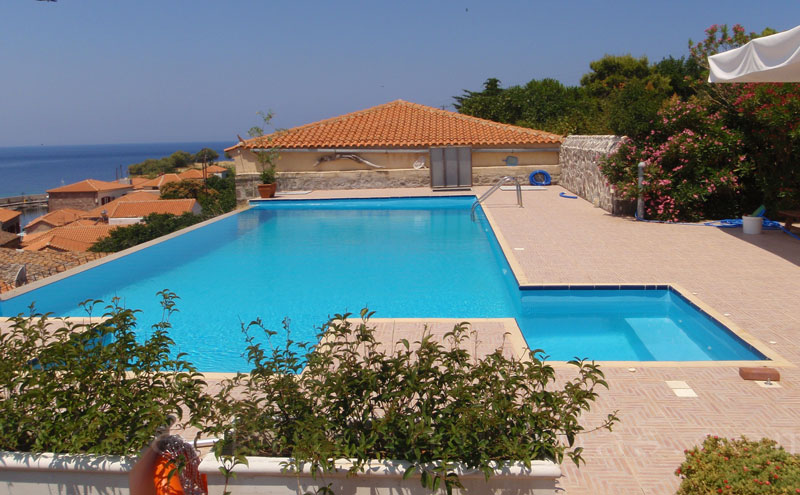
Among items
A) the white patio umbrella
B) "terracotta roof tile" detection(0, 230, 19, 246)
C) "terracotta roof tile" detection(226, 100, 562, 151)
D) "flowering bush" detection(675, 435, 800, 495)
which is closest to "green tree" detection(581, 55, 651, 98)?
"terracotta roof tile" detection(226, 100, 562, 151)

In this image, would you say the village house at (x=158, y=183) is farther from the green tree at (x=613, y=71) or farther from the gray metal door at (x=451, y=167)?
the gray metal door at (x=451, y=167)

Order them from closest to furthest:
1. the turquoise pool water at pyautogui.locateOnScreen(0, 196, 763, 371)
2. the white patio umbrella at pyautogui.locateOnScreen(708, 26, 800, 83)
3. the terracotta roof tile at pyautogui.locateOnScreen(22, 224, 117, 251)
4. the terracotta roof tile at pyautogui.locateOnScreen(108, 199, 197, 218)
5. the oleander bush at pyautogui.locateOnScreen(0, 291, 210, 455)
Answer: the oleander bush at pyautogui.locateOnScreen(0, 291, 210, 455), the turquoise pool water at pyautogui.locateOnScreen(0, 196, 763, 371), the white patio umbrella at pyautogui.locateOnScreen(708, 26, 800, 83), the terracotta roof tile at pyautogui.locateOnScreen(22, 224, 117, 251), the terracotta roof tile at pyautogui.locateOnScreen(108, 199, 197, 218)

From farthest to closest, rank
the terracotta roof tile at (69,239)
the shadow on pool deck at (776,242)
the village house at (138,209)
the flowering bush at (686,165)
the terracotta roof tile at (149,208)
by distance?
the village house at (138,209) < the terracotta roof tile at (149,208) < the terracotta roof tile at (69,239) < the flowering bush at (686,165) < the shadow on pool deck at (776,242)

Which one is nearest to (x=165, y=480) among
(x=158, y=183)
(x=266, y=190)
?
(x=266, y=190)

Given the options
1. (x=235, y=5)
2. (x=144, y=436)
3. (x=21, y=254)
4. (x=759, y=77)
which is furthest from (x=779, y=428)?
(x=21, y=254)

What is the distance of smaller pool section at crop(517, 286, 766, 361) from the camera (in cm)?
578

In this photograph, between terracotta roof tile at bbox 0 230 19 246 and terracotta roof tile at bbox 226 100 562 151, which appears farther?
terracotta roof tile at bbox 0 230 19 246

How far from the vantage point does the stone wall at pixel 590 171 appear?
12551 millimetres

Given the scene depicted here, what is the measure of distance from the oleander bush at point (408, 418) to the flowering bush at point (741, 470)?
50 cm

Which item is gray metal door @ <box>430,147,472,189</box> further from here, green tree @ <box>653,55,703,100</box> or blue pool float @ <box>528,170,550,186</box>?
green tree @ <box>653,55,703,100</box>

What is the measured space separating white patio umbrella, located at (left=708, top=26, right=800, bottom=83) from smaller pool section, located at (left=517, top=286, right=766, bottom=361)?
9.33 feet

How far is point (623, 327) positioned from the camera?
6621mm

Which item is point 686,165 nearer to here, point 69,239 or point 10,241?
point 69,239

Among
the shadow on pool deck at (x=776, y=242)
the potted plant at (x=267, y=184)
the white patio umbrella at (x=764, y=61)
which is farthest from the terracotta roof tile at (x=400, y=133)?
the white patio umbrella at (x=764, y=61)
